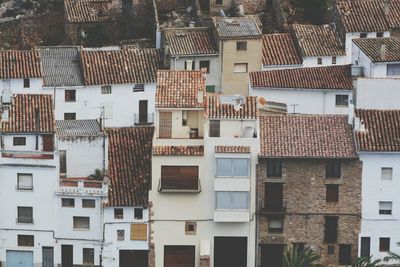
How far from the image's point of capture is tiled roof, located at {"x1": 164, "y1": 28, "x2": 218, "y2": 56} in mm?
124625

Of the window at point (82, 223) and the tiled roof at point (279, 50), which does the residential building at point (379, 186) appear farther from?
the tiled roof at point (279, 50)

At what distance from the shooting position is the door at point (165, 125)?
354 feet

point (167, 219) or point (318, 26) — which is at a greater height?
point (318, 26)

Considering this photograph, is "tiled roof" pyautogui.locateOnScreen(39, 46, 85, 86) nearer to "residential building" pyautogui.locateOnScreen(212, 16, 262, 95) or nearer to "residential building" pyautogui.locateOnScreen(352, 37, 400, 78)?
"residential building" pyautogui.locateOnScreen(212, 16, 262, 95)

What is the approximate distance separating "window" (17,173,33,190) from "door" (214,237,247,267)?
11.1 m

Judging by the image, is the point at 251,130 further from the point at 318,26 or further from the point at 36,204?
the point at 318,26

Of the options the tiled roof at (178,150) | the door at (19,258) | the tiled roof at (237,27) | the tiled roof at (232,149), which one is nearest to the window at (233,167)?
the tiled roof at (232,149)

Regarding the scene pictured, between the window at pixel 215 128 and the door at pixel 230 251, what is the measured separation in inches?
235

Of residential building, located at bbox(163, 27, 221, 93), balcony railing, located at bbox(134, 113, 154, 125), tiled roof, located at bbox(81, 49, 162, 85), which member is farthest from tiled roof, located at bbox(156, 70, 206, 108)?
residential building, located at bbox(163, 27, 221, 93)

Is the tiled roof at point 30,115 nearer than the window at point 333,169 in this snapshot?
No

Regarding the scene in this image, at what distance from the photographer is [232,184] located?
106375mm

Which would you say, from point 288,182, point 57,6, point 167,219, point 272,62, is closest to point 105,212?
point 167,219

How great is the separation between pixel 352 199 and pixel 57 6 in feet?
117

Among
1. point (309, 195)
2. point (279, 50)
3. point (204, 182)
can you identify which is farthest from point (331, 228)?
point (279, 50)
